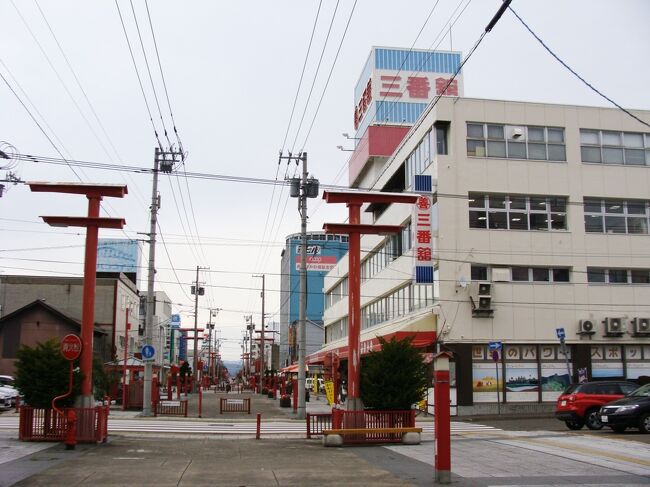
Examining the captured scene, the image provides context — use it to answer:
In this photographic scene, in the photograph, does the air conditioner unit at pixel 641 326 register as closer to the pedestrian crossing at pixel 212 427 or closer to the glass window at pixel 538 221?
the glass window at pixel 538 221

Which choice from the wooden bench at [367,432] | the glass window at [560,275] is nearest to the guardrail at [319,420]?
the wooden bench at [367,432]

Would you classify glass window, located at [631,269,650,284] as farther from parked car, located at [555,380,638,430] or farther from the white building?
parked car, located at [555,380,638,430]

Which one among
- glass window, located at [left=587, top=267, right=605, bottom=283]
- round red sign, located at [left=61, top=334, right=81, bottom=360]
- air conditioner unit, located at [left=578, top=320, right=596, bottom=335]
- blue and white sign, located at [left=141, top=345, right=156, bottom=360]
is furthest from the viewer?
glass window, located at [left=587, top=267, right=605, bottom=283]

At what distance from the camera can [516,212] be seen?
33.6 m

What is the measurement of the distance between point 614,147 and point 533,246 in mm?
7008

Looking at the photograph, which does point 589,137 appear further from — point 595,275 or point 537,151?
point 595,275

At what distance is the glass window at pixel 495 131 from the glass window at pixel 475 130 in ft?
1.48

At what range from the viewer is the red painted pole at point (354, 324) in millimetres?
18859

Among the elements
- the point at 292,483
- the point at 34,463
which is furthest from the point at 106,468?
the point at 292,483

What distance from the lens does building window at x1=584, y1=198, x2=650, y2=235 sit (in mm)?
34406

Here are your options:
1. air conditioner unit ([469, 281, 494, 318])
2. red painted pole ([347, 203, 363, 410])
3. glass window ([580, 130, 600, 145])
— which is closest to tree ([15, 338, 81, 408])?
red painted pole ([347, 203, 363, 410])

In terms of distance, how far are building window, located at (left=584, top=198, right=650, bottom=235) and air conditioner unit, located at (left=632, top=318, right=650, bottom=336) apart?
448 cm

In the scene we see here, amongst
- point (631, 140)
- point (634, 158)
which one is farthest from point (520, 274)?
point (631, 140)

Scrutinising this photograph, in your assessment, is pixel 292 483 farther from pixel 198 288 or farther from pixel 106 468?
pixel 198 288
